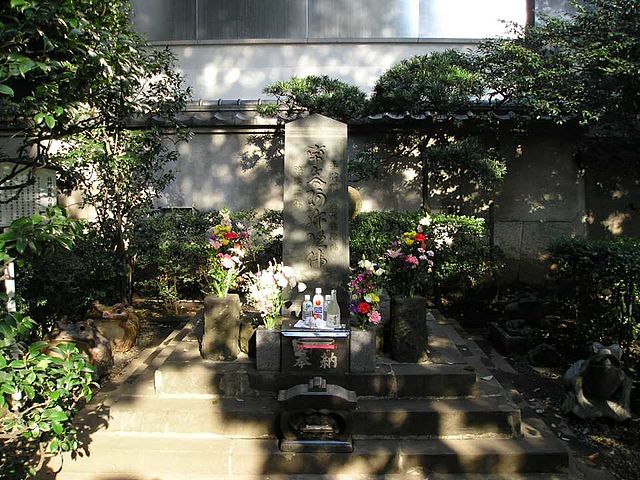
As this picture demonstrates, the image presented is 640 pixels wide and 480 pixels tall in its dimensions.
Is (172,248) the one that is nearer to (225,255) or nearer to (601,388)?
(225,255)

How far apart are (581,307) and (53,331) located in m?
7.61

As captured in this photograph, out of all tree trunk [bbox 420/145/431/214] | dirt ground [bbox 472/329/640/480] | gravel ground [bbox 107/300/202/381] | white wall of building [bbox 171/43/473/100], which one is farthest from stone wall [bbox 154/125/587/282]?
dirt ground [bbox 472/329/640/480]

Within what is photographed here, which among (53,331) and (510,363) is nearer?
(53,331)

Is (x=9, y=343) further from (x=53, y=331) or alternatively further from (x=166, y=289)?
(x=166, y=289)

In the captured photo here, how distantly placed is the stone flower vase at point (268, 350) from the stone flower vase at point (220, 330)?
0.49 meters

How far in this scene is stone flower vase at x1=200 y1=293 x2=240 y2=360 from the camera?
19.3 ft

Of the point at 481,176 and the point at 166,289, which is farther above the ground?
the point at 481,176

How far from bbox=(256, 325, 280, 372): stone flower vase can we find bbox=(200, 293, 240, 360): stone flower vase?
486 millimetres

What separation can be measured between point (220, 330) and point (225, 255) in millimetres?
886

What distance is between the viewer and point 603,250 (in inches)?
295

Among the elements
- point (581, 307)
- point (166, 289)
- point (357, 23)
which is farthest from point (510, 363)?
point (357, 23)

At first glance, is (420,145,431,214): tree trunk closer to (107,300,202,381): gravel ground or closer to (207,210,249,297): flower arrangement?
(207,210,249,297): flower arrangement

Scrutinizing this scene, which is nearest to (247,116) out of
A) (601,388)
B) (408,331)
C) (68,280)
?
(68,280)

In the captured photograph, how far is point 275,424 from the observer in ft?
16.3
